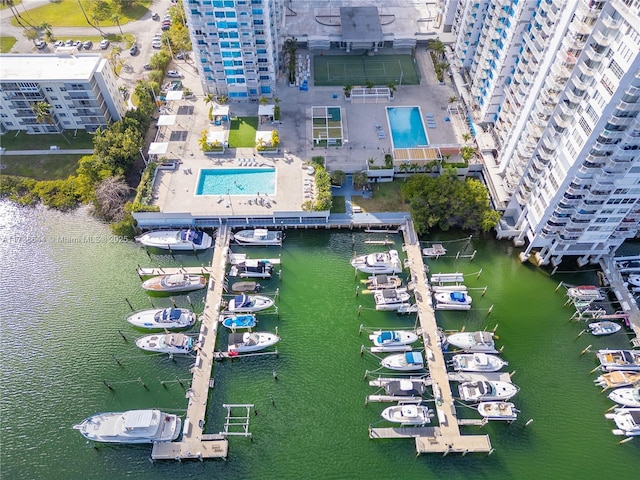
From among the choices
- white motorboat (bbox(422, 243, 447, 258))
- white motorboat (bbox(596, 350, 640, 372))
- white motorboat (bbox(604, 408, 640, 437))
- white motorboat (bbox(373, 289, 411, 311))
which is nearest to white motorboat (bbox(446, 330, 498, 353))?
white motorboat (bbox(373, 289, 411, 311))

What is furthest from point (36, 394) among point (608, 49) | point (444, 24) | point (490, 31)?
point (444, 24)

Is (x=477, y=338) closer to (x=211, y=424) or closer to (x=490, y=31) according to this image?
(x=211, y=424)

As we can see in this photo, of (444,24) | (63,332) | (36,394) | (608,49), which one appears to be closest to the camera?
(608,49)

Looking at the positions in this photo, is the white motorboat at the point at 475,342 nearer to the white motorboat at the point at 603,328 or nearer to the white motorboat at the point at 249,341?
the white motorboat at the point at 603,328

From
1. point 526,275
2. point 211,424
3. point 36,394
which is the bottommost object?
point 211,424

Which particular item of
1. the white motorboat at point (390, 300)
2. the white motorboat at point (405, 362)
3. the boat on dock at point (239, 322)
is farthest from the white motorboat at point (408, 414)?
the boat on dock at point (239, 322)

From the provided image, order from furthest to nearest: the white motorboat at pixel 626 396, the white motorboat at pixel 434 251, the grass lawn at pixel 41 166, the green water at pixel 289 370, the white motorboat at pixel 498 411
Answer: the grass lawn at pixel 41 166 < the white motorboat at pixel 434 251 < the white motorboat at pixel 626 396 < the white motorboat at pixel 498 411 < the green water at pixel 289 370
